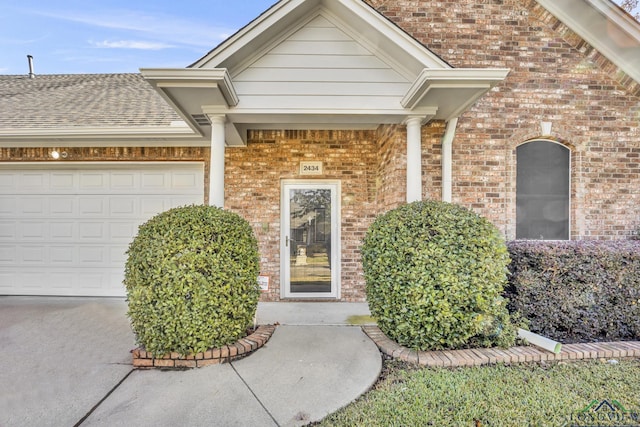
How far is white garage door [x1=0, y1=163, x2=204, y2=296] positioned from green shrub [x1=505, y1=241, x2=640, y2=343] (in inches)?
211

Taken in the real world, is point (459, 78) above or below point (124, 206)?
above

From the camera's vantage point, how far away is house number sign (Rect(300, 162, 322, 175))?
5.84 metres

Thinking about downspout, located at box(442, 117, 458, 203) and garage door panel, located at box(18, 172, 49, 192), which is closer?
downspout, located at box(442, 117, 458, 203)

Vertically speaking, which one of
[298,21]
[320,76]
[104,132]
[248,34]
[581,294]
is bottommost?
[581,294]

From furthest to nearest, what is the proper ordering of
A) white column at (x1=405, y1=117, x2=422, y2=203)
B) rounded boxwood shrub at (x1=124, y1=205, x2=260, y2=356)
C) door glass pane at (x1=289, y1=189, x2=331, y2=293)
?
door glass pane at (x1=289, y1=189, x2=331, y2=293) < white column at (x1=405, y1=117, x2=422, y2=203) < rounded boxwood shrub at (x1=124, y1=205, x2=260, y2=356)

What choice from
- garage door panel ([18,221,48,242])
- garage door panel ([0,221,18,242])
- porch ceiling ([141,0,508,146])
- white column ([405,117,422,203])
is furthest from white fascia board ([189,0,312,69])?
garage door panel ([0,221,18,242])

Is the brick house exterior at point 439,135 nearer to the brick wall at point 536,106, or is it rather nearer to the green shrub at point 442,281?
the brick wall at point 536,106

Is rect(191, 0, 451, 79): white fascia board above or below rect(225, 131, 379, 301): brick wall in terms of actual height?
above

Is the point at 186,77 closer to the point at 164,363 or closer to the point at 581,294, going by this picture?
the point at 164,363

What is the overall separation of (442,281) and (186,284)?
2572mm

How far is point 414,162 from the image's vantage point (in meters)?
4.29

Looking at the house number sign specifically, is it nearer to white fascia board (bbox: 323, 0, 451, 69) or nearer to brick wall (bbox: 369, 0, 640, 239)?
brick wall (bbox: 369, 0, 640, 239)

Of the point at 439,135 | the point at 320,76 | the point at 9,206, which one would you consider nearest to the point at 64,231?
the point at 9,206

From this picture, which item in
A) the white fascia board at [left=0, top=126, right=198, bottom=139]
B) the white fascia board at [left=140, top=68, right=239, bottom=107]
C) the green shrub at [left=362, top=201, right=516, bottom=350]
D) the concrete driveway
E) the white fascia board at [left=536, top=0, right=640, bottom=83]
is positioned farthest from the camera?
the white fascia board at [left=0, top=126, right=198, bottom=139]
